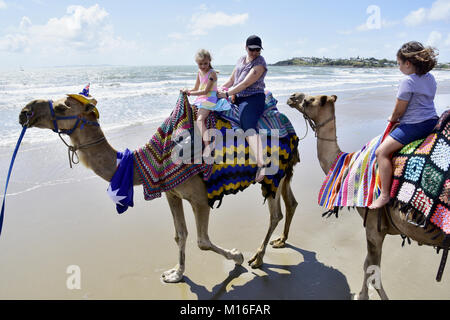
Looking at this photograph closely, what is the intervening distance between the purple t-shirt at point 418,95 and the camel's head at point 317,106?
82 cm

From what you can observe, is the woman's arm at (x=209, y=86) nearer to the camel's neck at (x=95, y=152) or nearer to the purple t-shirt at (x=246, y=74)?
the purple t-shirt at (x=246, y=74)

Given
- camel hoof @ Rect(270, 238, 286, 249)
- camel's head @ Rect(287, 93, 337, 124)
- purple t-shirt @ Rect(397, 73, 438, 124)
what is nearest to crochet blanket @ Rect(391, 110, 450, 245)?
purple t-shirt @ Rect(397, 73, 438, 124)

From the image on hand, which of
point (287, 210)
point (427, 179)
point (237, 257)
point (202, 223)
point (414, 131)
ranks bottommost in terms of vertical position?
point (237, 257)

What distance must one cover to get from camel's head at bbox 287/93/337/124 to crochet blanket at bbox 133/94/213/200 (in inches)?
48.2

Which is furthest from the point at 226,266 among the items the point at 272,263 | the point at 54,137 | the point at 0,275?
the point at 54,137

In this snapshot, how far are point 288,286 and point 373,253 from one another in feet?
3.62

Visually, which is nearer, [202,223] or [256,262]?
[202,223]

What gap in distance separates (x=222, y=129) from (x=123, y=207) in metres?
1.34

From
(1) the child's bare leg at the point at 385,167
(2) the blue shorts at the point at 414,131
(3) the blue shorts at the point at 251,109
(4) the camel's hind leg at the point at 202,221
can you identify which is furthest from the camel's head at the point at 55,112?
(2) the blue shorts at the point at 414,131

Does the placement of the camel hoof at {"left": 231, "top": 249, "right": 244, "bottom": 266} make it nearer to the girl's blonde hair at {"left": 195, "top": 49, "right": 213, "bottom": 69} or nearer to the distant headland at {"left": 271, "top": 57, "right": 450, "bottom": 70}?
the girl's blonde hair at {"left": 195, "top": 49, "right": 213, "bottom": 69}

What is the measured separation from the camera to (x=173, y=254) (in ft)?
14.8

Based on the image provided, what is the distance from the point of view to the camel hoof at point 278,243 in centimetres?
473
